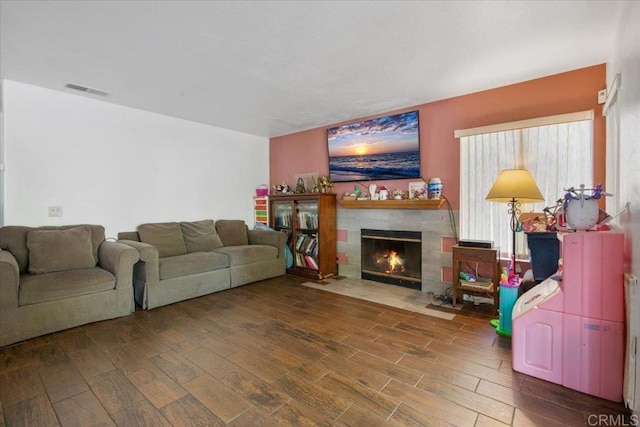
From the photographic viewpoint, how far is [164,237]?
3.88 metres

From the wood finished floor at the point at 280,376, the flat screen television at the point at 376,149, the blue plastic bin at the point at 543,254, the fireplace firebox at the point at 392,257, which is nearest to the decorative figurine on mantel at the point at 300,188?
the flat screen television at the point at 376,149

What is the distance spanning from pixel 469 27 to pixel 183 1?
192 centimetres

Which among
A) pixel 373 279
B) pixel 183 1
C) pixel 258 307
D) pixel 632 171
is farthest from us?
pixel 373 279

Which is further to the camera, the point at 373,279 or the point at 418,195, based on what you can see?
the point at 373,279

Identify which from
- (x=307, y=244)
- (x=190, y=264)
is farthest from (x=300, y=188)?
(x=190, y=264)

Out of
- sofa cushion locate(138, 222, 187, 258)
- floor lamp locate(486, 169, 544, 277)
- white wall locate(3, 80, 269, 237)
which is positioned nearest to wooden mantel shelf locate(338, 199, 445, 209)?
floor lamp locate(486, 169, 544, 277)

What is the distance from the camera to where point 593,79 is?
2.70 m

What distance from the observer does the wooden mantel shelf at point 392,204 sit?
3.54 metres

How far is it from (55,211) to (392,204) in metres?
3.91

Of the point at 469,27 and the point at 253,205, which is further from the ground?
the point at 469,27

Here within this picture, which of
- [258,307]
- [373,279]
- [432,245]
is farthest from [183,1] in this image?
[373,279]

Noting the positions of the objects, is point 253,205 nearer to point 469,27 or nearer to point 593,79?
point 469,27

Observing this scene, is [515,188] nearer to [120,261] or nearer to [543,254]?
[543,254]

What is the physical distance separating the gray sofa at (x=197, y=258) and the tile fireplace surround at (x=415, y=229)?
1054 mm
